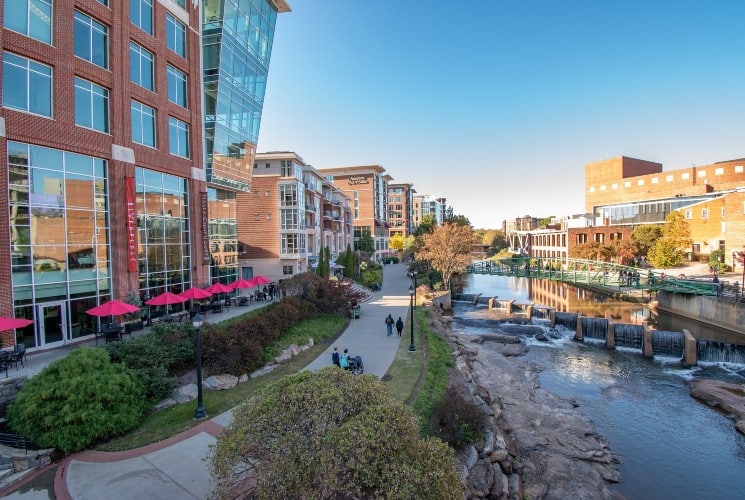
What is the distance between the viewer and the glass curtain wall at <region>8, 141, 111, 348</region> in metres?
16.2

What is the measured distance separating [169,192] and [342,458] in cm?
2291

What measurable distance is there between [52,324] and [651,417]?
27242 millimetres

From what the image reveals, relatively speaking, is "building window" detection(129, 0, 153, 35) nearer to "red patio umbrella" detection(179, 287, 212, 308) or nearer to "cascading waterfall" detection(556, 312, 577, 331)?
"red patio umbrella" detection(179, 287, 212, 308)

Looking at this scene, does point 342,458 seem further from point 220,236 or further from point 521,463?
point 220,236

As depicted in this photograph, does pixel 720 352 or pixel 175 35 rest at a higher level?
pixel 175 35

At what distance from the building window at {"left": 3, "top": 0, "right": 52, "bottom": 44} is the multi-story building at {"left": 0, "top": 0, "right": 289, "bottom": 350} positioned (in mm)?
42

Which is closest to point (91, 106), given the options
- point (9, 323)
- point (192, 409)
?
point (9, 323)

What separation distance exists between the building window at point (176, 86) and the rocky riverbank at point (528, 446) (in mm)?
23721

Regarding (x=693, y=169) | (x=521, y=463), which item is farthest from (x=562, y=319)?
(x=693, y=169)

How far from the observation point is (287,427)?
281 inches

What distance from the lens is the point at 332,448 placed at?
6.55 metres

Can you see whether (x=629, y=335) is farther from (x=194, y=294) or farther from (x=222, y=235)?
(x=222, y=235)

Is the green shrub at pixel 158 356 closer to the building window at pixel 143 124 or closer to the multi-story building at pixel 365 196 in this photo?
the building window at pixel 143 124

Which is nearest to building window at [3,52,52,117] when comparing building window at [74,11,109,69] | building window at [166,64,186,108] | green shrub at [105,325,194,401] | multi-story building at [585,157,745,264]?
building window at [74,11,109,69]
